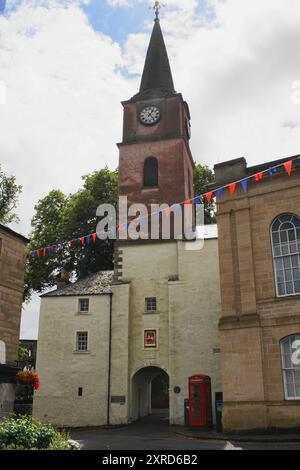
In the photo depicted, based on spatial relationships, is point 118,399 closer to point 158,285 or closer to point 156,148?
point 158,285

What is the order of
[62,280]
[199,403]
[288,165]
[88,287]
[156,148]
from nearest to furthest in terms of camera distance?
[288,165] → [199,403] → [88,287] → [156,148] → [62,280]

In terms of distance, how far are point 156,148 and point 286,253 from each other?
16305mm

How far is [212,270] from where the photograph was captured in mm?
27078

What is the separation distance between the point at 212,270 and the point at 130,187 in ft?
27.2

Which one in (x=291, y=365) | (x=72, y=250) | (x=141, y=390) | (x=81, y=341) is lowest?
A: (x=141, y=390)

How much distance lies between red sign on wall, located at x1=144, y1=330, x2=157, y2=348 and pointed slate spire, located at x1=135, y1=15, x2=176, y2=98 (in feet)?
53.8

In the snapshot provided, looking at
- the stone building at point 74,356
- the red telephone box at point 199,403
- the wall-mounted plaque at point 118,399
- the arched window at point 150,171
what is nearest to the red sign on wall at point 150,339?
the stone building at point 74,356

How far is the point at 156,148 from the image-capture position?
105 ft

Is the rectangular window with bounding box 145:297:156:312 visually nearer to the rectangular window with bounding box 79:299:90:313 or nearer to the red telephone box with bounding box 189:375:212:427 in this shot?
the rectangular window with bounding box 79:299:90:313

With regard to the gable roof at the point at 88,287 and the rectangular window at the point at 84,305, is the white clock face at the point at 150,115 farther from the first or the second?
the rectangular window at the point at 84,305

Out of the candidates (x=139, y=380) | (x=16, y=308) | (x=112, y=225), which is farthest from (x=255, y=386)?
(x=112, y=225)

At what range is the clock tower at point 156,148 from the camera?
3084 centimetres

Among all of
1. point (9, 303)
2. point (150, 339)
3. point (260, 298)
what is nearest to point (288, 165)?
point (260, 298)
